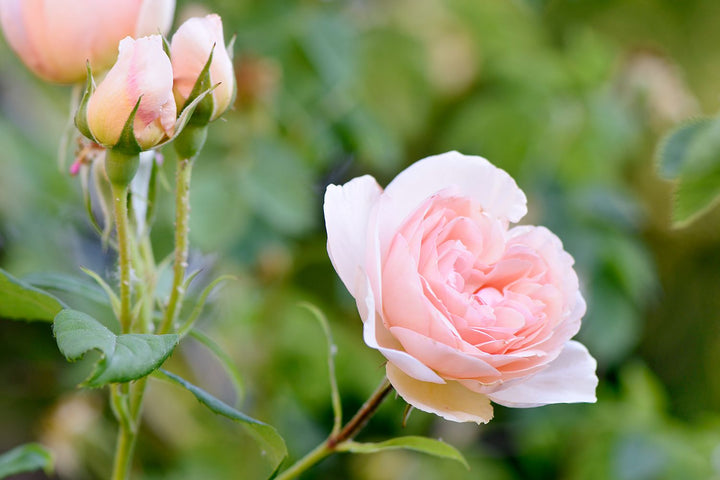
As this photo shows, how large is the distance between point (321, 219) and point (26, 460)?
731 millimetres

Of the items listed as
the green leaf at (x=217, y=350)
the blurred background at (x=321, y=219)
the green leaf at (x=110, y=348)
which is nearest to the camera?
the green leaf at (x=110, y=348)

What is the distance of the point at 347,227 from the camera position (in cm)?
27

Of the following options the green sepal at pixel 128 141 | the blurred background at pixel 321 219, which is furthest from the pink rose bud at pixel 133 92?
the blurred background at pixel 321 219

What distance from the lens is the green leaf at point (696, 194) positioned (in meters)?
0.37

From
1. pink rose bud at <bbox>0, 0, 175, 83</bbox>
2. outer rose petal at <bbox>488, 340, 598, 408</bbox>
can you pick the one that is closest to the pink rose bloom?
outer rose petal at <bbox>488, 340, 598, 408</bbox>

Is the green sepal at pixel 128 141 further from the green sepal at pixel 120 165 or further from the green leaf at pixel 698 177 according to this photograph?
the green leaf at pixel 698 177

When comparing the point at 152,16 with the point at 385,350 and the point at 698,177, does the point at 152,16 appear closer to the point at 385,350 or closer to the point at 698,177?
the point at 385,350

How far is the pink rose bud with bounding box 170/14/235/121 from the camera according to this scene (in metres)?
0.26

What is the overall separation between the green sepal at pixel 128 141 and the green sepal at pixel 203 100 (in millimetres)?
22

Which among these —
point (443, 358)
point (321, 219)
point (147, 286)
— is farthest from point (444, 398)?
point (321, 219)

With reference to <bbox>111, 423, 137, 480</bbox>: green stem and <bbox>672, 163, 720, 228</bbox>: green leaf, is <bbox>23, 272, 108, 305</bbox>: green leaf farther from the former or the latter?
<bbox>672, 163, 720, 228</bbox>: green leaf

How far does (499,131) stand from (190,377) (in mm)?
507

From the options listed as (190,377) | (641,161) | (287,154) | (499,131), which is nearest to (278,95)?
(287,154)

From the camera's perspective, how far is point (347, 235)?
0.27 metres
